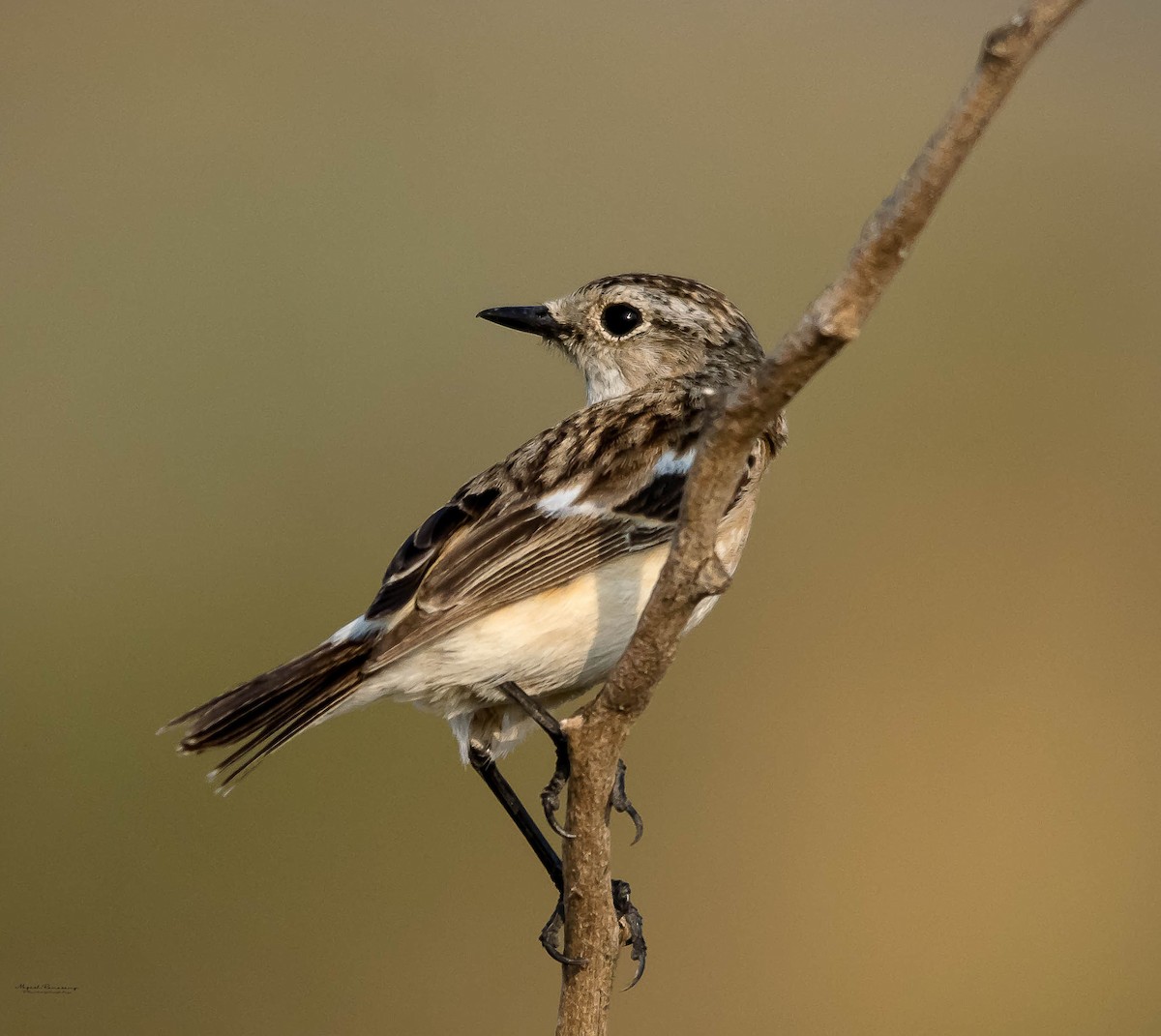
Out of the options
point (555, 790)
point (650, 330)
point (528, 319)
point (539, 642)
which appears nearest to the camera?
point (555, 790)

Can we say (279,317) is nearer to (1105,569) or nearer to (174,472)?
(174,472)

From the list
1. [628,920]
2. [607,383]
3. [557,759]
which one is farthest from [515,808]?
[607,383]

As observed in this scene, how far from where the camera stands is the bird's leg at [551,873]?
3.95 metres

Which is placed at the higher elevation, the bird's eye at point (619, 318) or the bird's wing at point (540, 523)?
the bird's eye at point (619, 318)

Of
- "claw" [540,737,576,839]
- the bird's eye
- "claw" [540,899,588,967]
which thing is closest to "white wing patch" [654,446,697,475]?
"claw" [540,737,576,839]

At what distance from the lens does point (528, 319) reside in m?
5.09

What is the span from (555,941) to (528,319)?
91.4 inches

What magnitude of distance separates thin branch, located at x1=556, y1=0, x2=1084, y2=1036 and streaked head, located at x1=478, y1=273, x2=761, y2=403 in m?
2.16

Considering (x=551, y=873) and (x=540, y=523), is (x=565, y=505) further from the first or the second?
(x=551, y=873)

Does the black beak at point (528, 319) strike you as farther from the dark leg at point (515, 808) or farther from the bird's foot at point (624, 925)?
the bird's foot at point (624, 925)

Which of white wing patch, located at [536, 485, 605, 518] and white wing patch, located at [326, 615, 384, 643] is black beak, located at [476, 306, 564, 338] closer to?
white wing patch, located at [536, 485, 605, 518]

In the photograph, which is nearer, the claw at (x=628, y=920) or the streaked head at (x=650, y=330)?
the claw at (x=628, y=920)

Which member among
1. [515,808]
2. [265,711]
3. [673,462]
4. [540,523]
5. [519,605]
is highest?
[673,462]

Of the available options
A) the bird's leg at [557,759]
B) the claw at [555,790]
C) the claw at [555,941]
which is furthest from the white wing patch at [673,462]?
the claw at [555,941]
